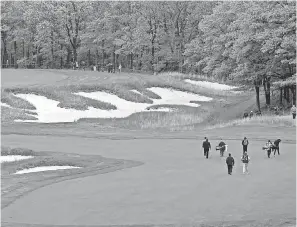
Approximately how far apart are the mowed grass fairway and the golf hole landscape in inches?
3.3

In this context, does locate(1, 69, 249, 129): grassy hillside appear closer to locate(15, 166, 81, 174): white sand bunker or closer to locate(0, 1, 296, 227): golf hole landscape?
locate(0, 1, 296, 227): golf hole landscape

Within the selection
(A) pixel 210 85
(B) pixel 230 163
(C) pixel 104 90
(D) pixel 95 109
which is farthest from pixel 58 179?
(A) pixel 210 85

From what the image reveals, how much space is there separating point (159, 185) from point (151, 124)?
28210mm

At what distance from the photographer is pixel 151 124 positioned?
182 ft

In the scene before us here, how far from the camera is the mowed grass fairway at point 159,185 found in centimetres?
2227

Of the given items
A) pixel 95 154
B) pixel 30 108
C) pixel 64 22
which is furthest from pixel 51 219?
pixel 64 22

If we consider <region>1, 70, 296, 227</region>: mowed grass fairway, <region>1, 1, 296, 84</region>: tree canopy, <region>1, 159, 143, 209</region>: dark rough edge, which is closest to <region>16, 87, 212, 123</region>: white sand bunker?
<region>1, 70, 296, 227</region>: mowed grass fairway

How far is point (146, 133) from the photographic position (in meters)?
46.8

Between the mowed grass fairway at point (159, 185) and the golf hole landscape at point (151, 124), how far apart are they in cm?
8

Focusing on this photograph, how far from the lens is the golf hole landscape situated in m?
23.8

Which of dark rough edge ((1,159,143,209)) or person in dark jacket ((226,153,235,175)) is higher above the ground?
person in dark jacket ((226,153,235,175))

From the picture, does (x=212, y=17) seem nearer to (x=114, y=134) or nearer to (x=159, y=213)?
(x=114, y=134)

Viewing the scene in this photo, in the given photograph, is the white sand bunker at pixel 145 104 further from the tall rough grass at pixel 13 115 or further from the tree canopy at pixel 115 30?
the tall rough grass at pixel 13 115

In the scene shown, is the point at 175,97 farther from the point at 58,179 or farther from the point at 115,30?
the point at 58,179
